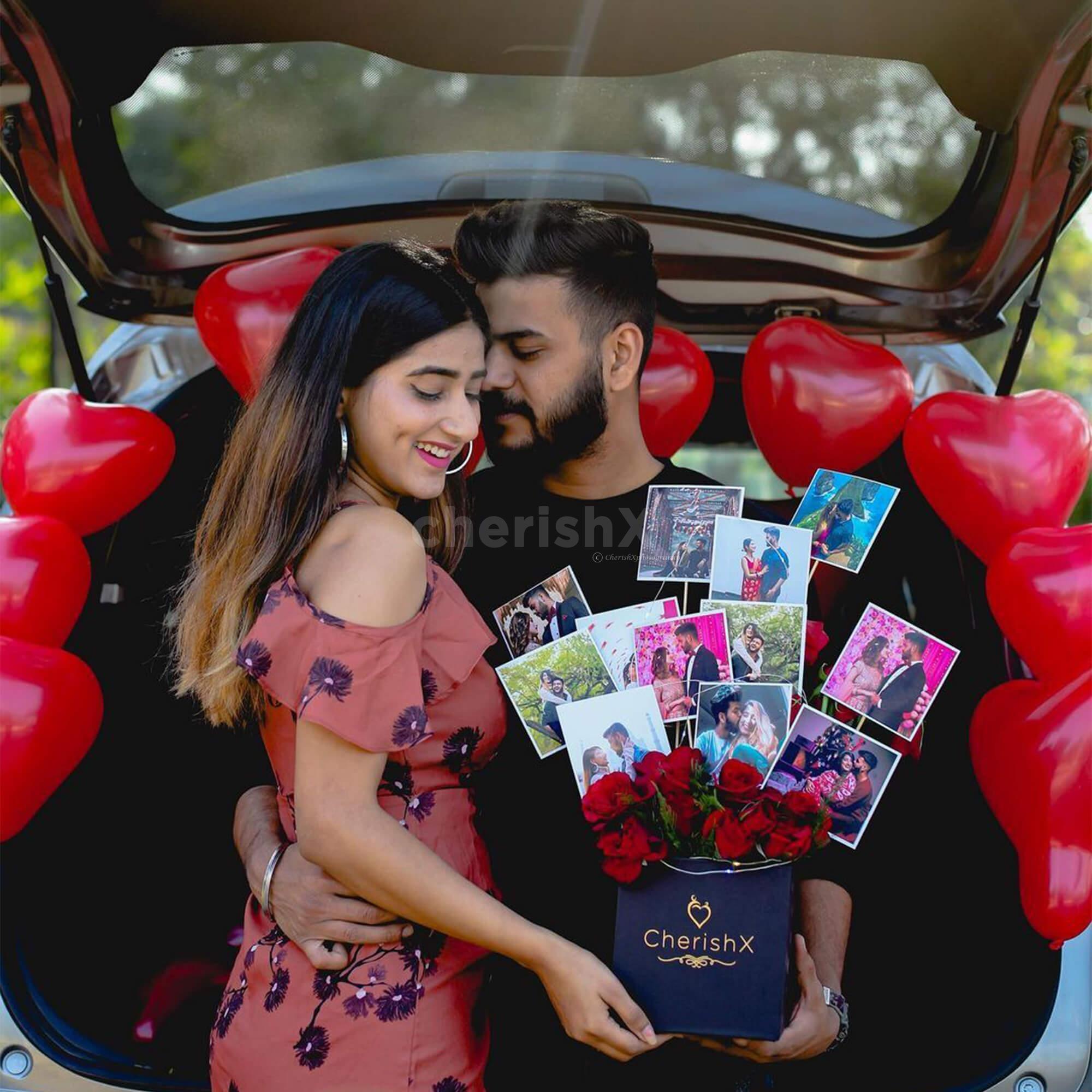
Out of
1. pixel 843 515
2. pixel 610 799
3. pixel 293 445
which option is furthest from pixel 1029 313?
pixel 293 445

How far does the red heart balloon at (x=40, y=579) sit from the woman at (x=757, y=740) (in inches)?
44.0

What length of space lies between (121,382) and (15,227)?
27.8ft

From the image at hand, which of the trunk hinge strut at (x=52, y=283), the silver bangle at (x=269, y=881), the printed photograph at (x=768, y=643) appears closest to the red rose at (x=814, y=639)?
the printed photograph at (x=768, y=643)

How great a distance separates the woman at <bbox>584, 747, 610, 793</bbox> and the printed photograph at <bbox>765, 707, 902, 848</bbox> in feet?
0.94

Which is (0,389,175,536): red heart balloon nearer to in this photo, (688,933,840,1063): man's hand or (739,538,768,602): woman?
(739,538,768,602): woman

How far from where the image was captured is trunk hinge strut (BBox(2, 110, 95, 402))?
2010mm

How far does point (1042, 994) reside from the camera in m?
1.83

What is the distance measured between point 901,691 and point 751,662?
0.82 feet

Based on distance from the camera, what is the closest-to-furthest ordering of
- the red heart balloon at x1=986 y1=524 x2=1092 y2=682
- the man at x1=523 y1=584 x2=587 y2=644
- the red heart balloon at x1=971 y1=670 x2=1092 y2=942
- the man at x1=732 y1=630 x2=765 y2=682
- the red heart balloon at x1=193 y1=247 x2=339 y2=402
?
the red heart balloon at x1=971 y1=670 x2=1092 y2=942, the red heart balloon at x1=986 y1=524 x2=1092 y2=682, the man at x1=732 y1=630 x2=765 y2=682, the man at x1=523 y1=584 x2=587 y2=644, the red heart balloon at x1=193 y1=247 x2=339 y2=402

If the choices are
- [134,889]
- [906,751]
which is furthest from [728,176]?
[134,889]

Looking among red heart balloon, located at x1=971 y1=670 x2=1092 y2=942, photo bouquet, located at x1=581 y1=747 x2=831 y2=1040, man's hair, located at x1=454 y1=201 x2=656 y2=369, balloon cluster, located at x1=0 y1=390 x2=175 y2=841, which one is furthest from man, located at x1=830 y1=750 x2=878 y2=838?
balloon cluster, located at x1=0 y1=390 x2=175 y2=841

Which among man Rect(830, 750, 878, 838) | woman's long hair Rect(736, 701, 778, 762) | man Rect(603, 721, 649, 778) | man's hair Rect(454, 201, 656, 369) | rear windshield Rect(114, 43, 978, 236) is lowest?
man Rect(830, 750, 878, 838)

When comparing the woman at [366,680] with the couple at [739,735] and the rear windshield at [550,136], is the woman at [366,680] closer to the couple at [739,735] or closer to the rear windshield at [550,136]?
the couple at [739,735]

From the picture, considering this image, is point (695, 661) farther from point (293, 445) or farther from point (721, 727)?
point (293, 445)
